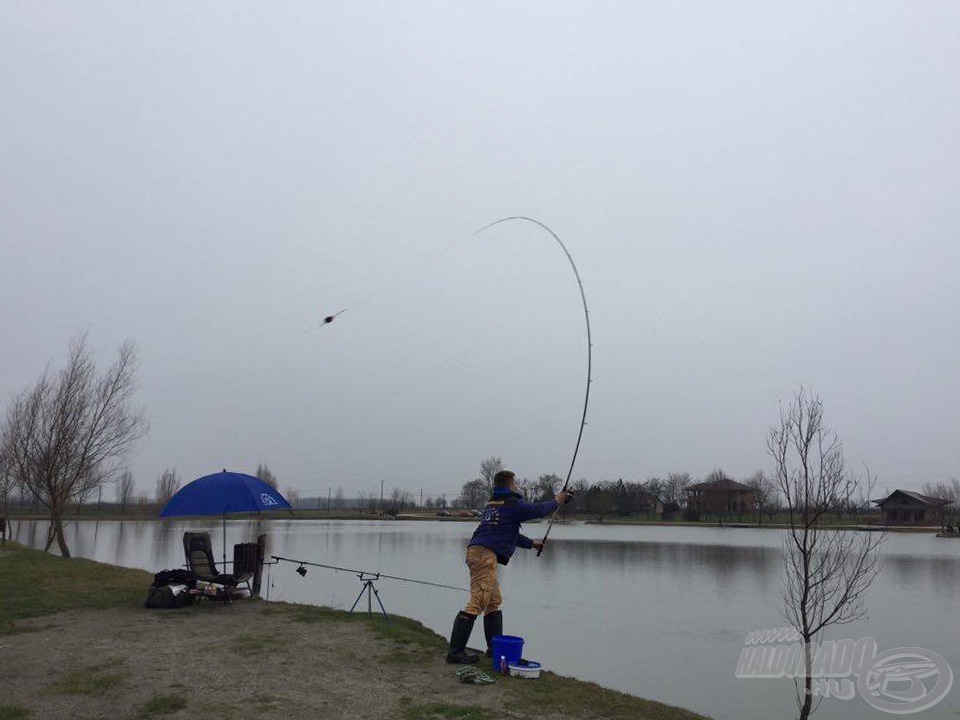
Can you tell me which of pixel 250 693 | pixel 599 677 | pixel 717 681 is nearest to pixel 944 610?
pixel 717 681

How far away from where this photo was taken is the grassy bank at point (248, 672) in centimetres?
542

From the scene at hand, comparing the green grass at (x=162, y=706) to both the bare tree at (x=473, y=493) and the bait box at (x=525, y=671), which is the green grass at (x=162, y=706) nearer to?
the bait box at (x=525, y=671)

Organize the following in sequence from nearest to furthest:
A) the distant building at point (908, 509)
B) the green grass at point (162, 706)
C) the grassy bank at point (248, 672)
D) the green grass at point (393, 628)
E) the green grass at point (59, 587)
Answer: the green grass at point (162, 706), the grassy bank at point (248, 672), the green grass at point (393, 628), the green grass at point (59, 587), the distant building at point (908, 509)

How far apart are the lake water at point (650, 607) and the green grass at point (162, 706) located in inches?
256

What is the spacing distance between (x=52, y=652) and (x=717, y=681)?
8.81 metres

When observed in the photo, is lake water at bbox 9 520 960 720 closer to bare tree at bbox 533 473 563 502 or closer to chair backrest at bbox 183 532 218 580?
chair backrest at bbox 183 532 218 580

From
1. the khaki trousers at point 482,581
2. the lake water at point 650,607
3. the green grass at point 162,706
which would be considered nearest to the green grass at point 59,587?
the lake water at point 650,607

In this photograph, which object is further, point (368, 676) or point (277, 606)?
point (277, 606)

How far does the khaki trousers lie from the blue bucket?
339mm

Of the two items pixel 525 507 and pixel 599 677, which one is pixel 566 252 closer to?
pixel 525 507

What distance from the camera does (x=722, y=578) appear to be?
2355 centimetres

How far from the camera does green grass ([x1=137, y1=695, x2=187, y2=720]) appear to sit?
526 cm

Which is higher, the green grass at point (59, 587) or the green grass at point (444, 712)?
the green grass at point (444, 712)

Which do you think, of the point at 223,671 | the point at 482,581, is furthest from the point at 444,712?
the point at 223,671
